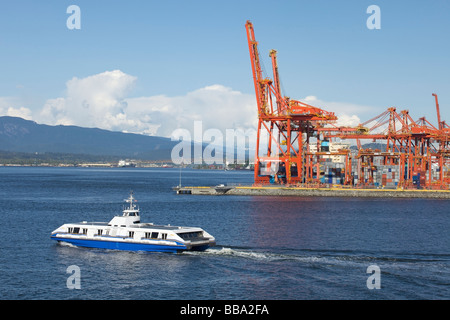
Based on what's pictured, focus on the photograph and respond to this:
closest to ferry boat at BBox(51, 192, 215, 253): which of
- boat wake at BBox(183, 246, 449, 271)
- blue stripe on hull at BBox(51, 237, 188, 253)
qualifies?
blue stripe on hull at BBox(51, 237, 188, 253)

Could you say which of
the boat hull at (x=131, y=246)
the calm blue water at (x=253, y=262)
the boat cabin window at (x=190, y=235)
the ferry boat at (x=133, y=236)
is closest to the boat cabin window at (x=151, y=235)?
the ferry boat at (x=133, y=236)

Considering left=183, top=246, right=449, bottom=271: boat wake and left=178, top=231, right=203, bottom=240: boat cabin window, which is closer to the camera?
left=183, top=246, right=449, bottom=271: boat wake

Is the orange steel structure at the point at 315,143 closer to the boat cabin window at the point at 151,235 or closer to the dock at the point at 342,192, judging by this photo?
the dock at the point at 342,192

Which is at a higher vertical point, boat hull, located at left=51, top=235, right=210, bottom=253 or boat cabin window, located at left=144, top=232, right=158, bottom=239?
boat cabin window, located at left=144, top=232, right=158, bottom=239

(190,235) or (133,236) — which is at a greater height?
(190,235)

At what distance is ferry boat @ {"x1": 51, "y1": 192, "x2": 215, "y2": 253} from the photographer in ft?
155

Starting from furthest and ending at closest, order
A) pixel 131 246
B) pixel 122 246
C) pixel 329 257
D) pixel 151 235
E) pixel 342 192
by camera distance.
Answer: pixel 342 192, pixel 122 246, pixel 131 246, pixel 151 235, pixel 329 257

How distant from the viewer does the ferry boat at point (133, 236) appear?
4738cm

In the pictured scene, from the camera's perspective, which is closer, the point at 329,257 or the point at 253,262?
the point at 253,262

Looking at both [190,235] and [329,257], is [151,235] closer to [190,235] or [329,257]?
[190,235]

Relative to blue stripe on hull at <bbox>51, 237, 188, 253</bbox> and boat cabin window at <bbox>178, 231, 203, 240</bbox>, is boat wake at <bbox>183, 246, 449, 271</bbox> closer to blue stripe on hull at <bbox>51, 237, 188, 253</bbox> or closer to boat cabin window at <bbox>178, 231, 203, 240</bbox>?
boat cabin window at <bbox>178, 231, 203, 240</bbox>

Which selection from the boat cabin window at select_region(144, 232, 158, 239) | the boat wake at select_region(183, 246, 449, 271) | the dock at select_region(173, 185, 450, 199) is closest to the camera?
the boat wake at select_region(183, 246, 449, 271)

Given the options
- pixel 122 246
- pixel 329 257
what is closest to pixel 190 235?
pixel 122 246

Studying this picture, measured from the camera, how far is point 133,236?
4884 centimetres
